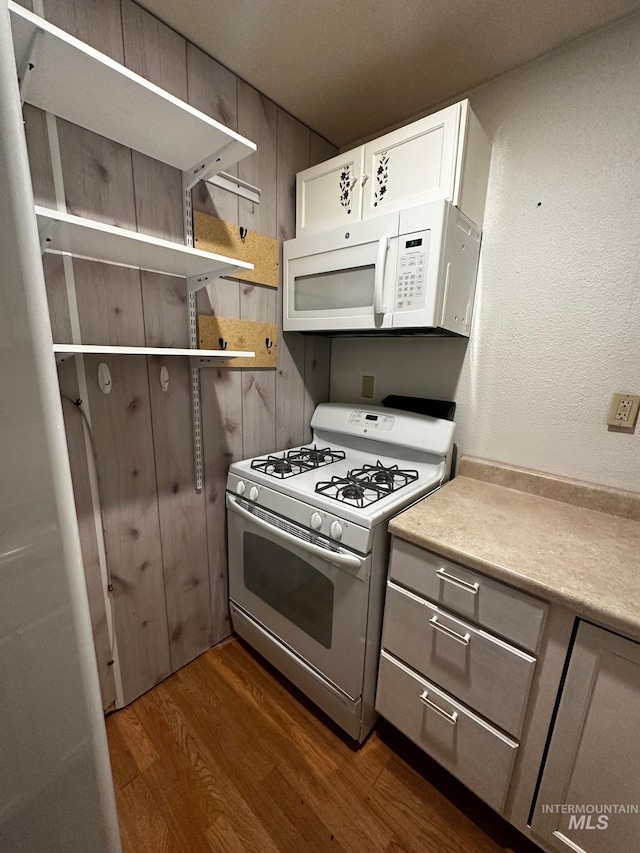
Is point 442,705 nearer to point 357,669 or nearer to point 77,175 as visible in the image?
point 357,669

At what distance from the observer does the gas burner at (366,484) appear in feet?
4.02

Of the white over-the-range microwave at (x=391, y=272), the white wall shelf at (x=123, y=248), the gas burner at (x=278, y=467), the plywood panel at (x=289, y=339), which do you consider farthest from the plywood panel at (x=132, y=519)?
the white over-the-range microwave at (x=391, y=272)

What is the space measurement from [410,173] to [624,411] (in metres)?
1.13

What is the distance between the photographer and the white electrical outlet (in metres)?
1.20

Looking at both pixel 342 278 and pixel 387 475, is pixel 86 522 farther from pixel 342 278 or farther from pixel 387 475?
pixel 342 278

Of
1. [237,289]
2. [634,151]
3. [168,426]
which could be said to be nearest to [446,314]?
[634,151]

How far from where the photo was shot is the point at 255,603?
1558 mm

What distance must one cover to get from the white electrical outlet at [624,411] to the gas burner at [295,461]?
1.07 m

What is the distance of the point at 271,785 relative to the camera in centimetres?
120

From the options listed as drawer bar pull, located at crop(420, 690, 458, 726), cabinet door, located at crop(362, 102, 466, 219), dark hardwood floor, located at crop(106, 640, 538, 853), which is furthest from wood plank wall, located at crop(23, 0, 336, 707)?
drawer bar pull, located at crop(420, 690, 458, 726)

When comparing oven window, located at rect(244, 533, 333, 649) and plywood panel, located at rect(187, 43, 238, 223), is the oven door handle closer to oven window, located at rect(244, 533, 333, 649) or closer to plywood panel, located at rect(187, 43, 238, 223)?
oven window, located at rect(244, 533, 333, 649)

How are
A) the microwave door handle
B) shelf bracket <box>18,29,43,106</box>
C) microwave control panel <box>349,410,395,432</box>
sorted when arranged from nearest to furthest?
shelf bracket <box>18,29,43,106</box> → the microwave door handle → microwave control panel <box>349,410,395,432</box>

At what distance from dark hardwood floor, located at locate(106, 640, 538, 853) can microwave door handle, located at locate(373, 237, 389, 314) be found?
5.42 feet

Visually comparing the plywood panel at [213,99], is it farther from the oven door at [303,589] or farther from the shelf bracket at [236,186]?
the oven door at [303,589]
